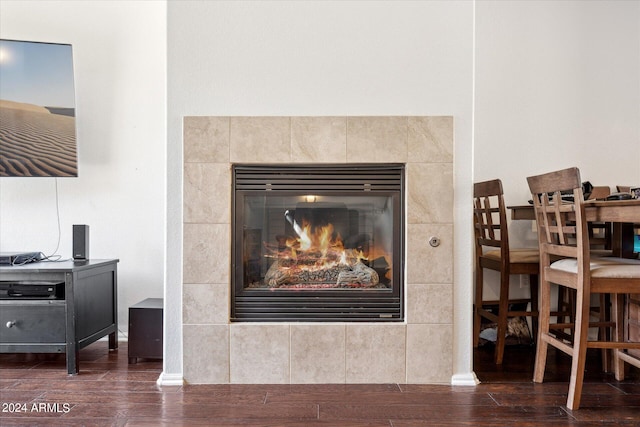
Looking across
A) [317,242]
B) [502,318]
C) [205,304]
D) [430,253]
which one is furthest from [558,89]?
[205,304]

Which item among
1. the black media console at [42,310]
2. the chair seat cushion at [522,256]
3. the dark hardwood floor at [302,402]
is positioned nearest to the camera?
the dark hardwood floor at [302,402]

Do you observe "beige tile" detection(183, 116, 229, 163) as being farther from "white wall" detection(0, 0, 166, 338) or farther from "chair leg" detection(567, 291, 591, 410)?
"chair leg" detection(567, 291, 591, 410)

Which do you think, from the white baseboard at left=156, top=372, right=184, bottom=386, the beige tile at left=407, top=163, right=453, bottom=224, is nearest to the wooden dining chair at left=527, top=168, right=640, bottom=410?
the beige tile at left=407, top=163, right=453, bottom=224

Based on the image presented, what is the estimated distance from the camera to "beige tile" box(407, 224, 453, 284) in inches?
92.7

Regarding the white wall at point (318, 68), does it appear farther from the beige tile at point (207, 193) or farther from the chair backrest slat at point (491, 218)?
the chair backrest slat at point (491, 218)

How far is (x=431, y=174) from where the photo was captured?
7.74 feet

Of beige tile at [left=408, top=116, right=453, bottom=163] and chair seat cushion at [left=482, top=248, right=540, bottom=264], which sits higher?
beige tile at [left=408, top=116, right=453, bottom=163]

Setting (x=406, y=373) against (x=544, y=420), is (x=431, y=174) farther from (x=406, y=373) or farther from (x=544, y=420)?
(x=544, y=420)

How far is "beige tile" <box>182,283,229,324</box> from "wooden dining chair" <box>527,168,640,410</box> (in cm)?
152

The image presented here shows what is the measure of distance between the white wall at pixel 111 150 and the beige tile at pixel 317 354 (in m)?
1.29

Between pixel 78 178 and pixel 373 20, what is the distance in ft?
6.87

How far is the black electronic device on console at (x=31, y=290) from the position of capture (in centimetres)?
253

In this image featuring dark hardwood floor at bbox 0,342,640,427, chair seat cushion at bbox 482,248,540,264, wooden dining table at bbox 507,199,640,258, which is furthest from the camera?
chair seat cushion at bbox 482,248,540,264

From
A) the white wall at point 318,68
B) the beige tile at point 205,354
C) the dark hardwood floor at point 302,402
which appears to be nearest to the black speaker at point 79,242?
the dark hardwood floor at point 302,402
